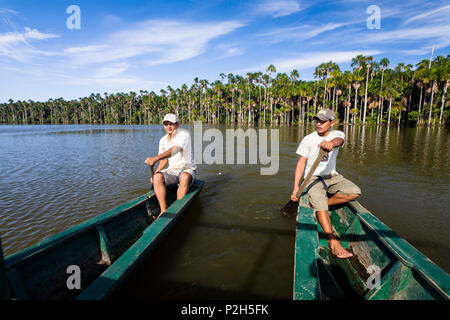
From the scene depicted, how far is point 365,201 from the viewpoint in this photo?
6.63 m

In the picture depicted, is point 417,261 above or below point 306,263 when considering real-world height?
above

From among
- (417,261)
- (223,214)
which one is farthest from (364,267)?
(223,214)

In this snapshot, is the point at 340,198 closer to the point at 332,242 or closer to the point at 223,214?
the point at 332,242

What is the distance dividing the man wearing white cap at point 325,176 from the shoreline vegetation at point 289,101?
158 feet

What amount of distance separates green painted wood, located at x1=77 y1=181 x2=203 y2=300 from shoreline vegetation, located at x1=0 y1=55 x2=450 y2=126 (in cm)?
5089

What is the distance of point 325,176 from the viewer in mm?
4590

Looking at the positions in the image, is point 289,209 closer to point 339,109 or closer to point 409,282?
point 409,282

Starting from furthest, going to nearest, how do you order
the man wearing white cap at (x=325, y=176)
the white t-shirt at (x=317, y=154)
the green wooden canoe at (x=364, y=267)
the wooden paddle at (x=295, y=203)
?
the white t-shirt at (x=317, y=154) < the wooden paddle at (x=295, y=203) < the man wearing white cap at (x=325, y=176) < the green wooden canoe at (x=364, y=267)

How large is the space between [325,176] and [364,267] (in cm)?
181

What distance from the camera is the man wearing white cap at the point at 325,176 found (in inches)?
162

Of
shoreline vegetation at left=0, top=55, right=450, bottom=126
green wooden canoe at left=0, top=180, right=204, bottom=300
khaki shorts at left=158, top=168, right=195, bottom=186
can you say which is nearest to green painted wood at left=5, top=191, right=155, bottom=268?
green wooden canoe at left=0, top=180, right=204, bottom=300

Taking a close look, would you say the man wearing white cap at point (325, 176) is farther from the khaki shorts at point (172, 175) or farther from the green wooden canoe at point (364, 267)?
the khaki shorts at point (172, 175)

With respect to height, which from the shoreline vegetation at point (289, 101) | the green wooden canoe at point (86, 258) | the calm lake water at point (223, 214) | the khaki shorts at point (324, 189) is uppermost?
the shoreline vegetation at point (289, 101)

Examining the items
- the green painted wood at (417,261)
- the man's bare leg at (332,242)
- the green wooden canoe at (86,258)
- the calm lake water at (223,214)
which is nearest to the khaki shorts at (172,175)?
the green wooden canoe at (86,258)
